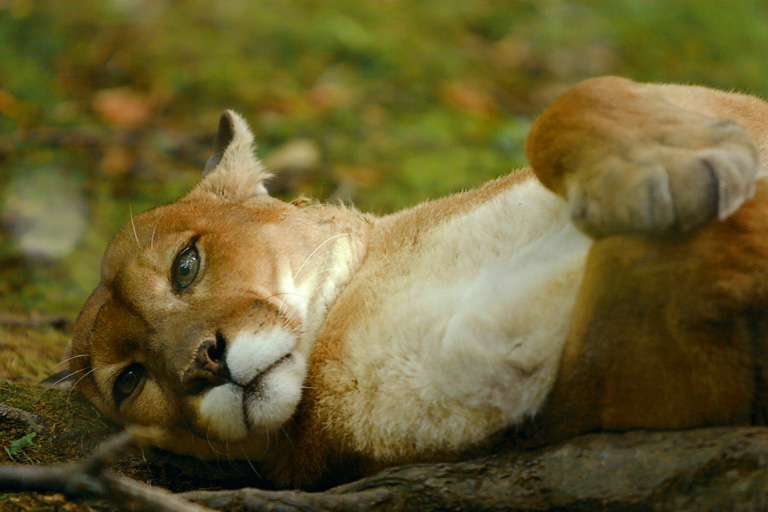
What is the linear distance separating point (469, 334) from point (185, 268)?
1.45m

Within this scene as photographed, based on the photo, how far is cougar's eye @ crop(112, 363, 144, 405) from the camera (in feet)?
10.4

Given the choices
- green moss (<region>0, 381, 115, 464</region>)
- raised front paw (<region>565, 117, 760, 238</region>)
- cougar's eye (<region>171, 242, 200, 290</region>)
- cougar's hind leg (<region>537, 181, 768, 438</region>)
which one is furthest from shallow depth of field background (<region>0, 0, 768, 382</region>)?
cougar's hind leg (<region>537, 181, 768, 438</region>)

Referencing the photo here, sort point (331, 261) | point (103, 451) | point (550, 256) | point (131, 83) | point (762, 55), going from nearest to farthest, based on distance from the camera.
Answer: point (103, 451) < point (550, 256) < point (331, 261) < point (131, 83) < point (762, 55)

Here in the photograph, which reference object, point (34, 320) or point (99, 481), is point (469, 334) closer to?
point (99, 481)

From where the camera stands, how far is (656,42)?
27.0 ft

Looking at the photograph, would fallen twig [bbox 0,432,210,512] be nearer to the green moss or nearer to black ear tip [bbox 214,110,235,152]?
the green moss

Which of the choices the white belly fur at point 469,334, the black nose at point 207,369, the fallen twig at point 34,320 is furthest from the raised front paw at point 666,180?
the fallen twig at point 34,320

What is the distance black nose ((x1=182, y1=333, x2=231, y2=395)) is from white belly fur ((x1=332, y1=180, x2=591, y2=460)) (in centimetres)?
49

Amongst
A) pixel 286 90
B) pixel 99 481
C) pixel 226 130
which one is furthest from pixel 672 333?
pixel 286 90

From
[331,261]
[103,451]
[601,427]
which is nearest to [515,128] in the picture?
[331,261]

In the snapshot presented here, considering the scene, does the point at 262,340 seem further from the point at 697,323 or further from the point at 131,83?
the point at 131,83

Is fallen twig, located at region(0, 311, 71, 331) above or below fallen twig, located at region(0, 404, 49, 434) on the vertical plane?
above

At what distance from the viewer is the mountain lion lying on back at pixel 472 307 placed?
209 centimetres

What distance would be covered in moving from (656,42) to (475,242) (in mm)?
6528
